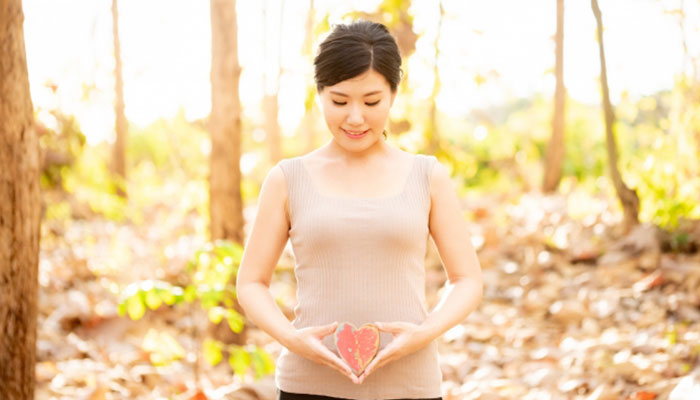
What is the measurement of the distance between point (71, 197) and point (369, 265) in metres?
9.69

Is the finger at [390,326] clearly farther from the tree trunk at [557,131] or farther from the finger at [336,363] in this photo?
the tree trunk at [557,131]

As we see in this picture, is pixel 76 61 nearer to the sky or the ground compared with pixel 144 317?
nearer to the sky

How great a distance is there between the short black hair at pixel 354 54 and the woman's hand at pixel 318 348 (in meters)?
0.60

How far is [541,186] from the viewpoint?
12750mm

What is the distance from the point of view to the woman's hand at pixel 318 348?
1.78 meters

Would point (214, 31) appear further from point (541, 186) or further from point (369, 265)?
point (541, 186)

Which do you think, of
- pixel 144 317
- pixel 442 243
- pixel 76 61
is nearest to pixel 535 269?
pixel 144 317

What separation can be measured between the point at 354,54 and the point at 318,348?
706 mm

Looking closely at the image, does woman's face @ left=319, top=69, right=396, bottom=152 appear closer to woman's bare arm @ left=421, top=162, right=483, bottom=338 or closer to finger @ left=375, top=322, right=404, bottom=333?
woman's bare arm @ left=421, top=162, right=483, bottom=338

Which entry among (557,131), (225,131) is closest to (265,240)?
(225,131)

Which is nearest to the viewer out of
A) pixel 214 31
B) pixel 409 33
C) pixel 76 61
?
pixel 214 31

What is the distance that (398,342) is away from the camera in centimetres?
180

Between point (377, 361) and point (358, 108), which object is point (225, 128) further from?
point (377, 361)

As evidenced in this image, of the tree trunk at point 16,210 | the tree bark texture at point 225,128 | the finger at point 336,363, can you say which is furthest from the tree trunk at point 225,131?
the finger at point 336,363
